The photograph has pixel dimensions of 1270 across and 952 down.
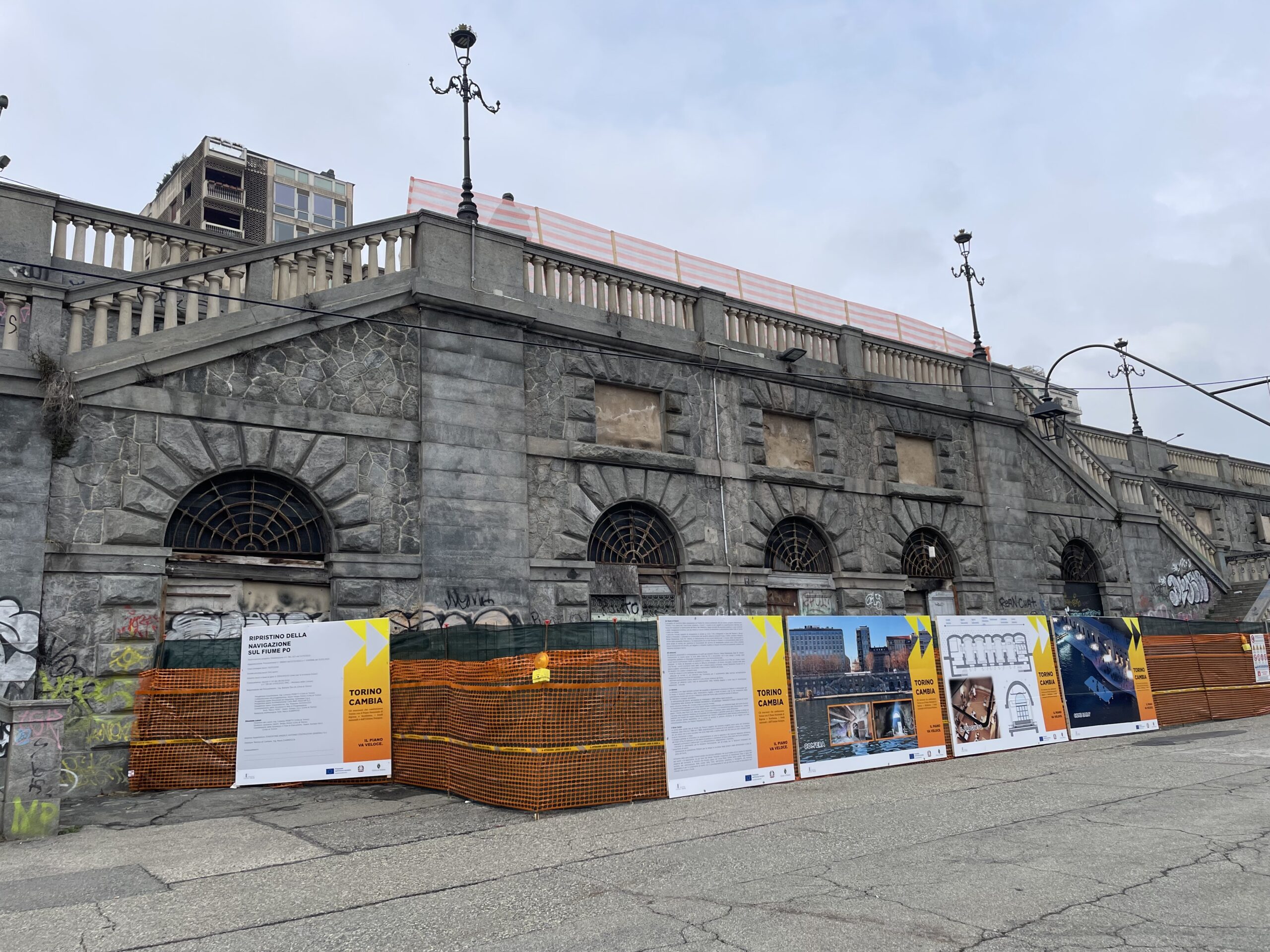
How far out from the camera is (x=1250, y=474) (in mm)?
35719

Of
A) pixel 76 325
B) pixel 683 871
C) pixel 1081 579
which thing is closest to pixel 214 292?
pixel 76 325

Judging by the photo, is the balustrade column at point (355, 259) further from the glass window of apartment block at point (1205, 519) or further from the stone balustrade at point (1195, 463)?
the glass window of apartment block at point (1205, 519)

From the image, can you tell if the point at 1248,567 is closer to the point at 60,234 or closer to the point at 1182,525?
the point at 1182,525

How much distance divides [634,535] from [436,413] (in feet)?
12.9

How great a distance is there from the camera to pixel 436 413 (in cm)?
1345

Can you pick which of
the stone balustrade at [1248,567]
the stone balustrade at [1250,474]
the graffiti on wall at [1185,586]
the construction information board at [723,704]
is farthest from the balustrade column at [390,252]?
the stone balustrade at [1250,474]

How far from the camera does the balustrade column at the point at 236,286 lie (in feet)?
40.3

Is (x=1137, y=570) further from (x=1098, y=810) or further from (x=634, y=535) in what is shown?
(x=1098, y=810)

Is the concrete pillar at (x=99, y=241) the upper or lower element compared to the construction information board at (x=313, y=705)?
upper

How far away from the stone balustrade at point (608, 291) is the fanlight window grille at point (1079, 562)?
11665mm

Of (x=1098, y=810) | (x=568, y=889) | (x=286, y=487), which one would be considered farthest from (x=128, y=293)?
(x=1098, y=810)

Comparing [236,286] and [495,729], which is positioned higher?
[236,286]

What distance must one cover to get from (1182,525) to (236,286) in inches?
992

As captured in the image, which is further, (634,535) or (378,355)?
(634,535)
